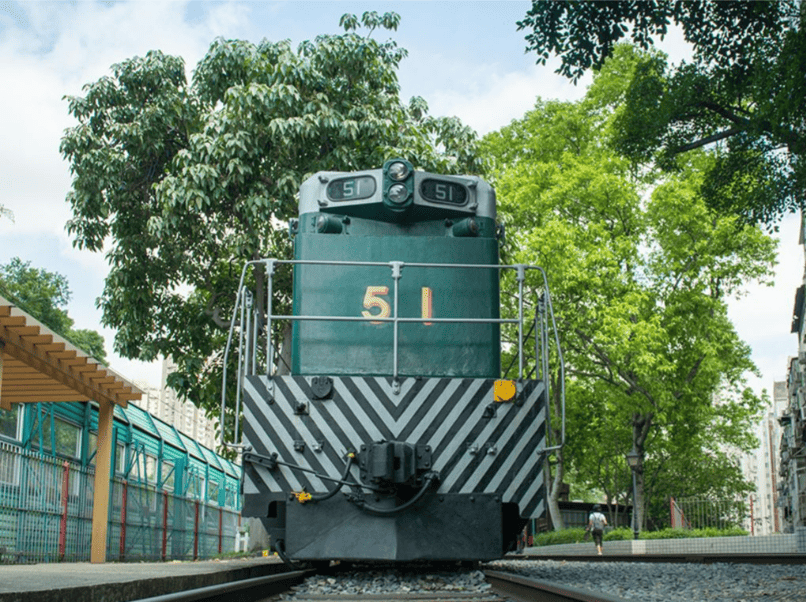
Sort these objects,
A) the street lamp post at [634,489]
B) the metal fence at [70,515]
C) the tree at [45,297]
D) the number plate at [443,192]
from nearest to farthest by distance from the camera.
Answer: the number plate at [443,192] → the metal fence at [70,515] → the street lamp post at [634,489] → the tree at [45,297]

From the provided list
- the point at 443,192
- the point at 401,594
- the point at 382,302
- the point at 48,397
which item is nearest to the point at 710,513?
the point at 48,397

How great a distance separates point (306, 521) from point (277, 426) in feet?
2.32

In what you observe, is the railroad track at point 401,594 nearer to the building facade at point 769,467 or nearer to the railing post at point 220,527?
the railing post at point 220,527

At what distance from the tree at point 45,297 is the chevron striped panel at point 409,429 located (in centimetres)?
3648

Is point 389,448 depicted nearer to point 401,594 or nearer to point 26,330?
point 401,594

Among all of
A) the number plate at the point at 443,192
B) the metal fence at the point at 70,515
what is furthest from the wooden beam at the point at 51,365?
the number plate at the point at 443,192

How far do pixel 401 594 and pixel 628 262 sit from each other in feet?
67.4

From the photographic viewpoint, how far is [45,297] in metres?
44.6

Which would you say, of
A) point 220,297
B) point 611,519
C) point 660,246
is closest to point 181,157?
point 220,297

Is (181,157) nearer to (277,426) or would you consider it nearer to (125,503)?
(125,503)

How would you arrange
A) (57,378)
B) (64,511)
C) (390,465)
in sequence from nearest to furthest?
(390,465), (57,378), (64,511)

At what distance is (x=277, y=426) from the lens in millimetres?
6461

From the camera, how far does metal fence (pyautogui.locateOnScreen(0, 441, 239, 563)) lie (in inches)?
461

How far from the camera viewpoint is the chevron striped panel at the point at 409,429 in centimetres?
643
